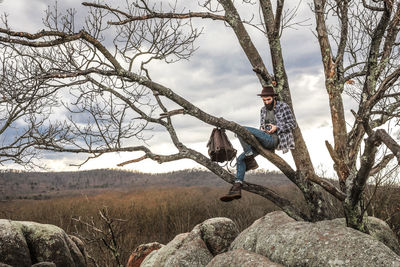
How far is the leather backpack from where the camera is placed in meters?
6.82

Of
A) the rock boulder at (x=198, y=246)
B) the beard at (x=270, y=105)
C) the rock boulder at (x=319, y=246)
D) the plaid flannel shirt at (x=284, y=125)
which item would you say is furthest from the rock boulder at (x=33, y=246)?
the beard at (x=270, y=105)

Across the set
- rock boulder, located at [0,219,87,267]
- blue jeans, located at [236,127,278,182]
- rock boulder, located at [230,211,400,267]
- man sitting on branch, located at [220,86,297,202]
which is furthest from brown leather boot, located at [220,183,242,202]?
rock boulder, located at [0,219,87,267]

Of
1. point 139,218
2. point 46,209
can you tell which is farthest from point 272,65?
point 46,209

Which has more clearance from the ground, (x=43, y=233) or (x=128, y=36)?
(x=128, y=36)

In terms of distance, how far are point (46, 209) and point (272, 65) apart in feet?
63.3

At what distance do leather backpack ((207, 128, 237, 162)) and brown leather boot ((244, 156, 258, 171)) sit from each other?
266 millimetres

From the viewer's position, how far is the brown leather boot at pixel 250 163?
23.3 ft

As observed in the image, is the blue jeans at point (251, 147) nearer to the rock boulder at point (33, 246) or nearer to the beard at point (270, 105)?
the beard at point (270, 105)

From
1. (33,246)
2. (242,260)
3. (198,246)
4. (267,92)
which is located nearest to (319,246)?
(242,260)

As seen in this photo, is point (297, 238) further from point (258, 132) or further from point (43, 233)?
point (43, 233)

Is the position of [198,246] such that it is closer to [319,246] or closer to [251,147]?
[251,147]

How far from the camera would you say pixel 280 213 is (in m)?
6.98

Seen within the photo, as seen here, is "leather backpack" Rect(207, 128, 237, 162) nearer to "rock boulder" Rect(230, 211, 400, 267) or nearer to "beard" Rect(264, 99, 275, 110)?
"beard" Rect(264, 99, 275, 110)

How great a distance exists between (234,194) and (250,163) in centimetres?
74
